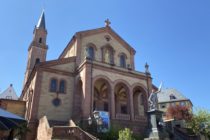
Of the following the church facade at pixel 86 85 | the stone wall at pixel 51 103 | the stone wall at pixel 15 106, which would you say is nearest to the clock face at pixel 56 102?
the church facade at pixel 86 85

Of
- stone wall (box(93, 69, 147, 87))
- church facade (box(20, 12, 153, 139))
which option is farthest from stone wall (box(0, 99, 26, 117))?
stone wall (box(93, 69, 147, 87))

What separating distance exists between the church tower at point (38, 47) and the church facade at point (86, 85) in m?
14.5

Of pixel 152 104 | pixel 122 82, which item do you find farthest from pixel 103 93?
pixel 152 104

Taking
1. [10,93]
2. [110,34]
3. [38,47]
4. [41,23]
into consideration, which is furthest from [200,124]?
[10,93]

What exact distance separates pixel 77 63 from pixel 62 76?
3052 mm

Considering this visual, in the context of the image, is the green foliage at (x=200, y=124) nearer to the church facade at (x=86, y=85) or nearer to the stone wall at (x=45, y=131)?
the church facade at (x=86, y=85)

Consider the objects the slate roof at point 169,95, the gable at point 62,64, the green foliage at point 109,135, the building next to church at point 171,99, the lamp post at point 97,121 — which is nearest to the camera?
the lamp post at point 97,121

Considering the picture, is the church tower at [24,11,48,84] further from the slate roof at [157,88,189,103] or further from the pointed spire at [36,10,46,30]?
the slate roof at [157,88,189,103]

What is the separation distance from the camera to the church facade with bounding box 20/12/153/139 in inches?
944

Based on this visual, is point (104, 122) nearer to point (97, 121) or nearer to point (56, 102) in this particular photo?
point (97, 121)

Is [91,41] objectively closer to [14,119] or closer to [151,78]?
[151,78]

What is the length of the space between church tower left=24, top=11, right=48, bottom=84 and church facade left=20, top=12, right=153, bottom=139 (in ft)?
47.6

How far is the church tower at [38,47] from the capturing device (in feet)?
149

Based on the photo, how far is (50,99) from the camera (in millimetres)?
25156
